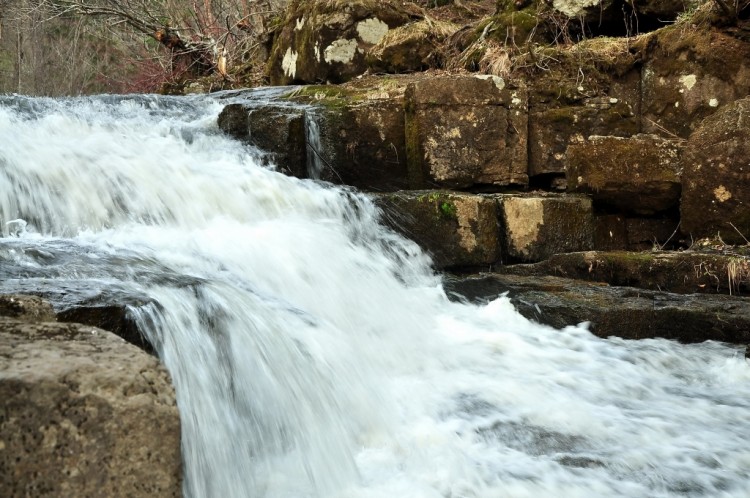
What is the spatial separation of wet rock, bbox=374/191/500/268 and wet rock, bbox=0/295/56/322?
345cm

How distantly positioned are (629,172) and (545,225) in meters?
0.81

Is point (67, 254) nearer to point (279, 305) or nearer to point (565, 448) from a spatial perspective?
point (279, 305)

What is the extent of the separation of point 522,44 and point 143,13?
446 inches

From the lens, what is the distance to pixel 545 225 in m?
5.07

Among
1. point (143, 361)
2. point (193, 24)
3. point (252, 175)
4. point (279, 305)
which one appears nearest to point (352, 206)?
point (252, 175)

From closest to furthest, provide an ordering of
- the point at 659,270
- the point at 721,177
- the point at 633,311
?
the point at 633,311 → the point at 659,270 → the point at 721,177

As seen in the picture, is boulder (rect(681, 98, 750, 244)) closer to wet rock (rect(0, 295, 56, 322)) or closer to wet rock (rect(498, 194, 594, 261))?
wet rock (rect(498, 194, 594, 261))

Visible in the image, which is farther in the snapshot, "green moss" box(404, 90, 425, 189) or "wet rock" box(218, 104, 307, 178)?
"wet rock" box(218, 104, 307, 178)

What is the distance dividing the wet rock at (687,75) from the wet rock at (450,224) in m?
2.39

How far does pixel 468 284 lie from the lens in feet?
15.0

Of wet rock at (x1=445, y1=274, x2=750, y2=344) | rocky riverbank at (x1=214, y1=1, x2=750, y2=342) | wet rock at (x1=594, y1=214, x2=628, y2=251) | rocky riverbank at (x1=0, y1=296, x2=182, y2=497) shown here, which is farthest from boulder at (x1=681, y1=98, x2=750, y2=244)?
rocky riverbank at (x1=0, y1=296, x2=182, y2=497)

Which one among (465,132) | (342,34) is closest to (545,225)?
(465,132)

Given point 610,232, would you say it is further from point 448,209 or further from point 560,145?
point 448,209

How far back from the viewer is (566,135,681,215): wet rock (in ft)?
16.2
